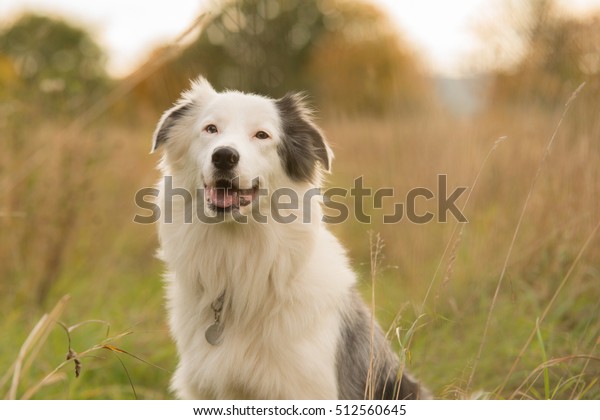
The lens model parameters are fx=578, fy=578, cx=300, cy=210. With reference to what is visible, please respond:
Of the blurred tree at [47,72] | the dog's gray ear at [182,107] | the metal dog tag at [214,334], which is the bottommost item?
the metal dog tag at [214,334]

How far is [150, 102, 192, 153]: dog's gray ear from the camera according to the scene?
3.52 m

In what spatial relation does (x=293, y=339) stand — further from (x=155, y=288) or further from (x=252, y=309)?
(x=155, y=288)

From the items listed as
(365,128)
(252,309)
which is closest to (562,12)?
(365,128)

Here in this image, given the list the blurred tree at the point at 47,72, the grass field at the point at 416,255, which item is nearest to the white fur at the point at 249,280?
the grass field at the point at 416,255

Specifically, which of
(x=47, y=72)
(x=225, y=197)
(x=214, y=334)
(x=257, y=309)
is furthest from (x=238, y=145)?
(x=47, y=72)

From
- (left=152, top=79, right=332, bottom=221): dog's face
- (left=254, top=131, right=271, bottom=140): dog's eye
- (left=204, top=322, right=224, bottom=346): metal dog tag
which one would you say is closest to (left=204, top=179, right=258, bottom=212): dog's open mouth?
(left=152, top=79, right=332, bottom=221): dog's face

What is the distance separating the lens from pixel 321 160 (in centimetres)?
362

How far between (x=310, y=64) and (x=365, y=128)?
7.97 m

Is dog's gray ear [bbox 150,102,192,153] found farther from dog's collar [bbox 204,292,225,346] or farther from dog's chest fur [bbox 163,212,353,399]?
dog's collar [bbox 204,292,225,346]

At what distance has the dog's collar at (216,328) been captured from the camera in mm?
3215

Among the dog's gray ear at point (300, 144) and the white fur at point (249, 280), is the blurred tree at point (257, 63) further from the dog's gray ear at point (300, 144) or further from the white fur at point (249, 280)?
the white fur at point (249, 280)

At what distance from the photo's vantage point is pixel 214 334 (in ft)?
10.6

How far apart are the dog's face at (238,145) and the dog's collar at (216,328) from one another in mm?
571

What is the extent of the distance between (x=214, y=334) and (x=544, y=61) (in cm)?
473
